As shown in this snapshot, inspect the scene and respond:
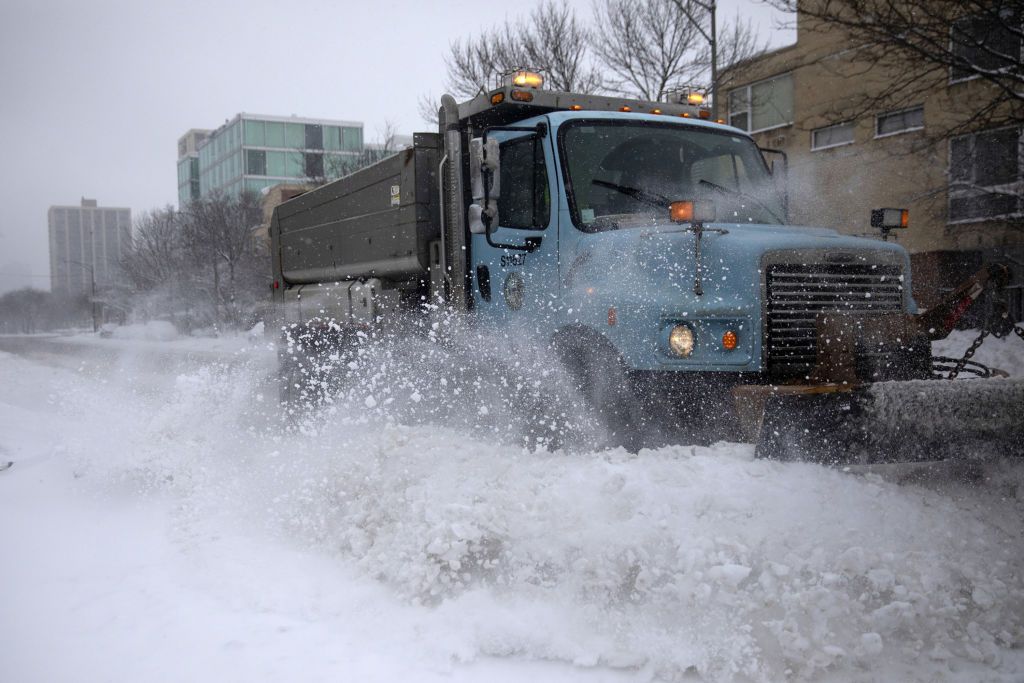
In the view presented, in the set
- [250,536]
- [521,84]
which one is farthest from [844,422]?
[521,84]

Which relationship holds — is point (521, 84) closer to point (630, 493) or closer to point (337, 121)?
point (630, 493)

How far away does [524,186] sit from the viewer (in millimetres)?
6094

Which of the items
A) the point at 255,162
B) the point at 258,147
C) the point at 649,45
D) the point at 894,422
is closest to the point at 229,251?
the point at 649,45

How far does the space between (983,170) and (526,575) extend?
59.9ft

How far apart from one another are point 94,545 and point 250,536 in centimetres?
88

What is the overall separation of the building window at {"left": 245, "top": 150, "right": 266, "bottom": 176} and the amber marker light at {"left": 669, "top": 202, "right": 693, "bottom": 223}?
2688 inches

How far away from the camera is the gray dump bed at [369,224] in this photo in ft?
22.4

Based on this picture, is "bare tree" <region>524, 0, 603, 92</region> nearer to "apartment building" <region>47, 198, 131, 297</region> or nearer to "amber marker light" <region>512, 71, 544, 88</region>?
"amber marker light" <region>512, 71, 544, 88</region>

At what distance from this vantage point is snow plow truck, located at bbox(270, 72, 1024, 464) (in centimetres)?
417

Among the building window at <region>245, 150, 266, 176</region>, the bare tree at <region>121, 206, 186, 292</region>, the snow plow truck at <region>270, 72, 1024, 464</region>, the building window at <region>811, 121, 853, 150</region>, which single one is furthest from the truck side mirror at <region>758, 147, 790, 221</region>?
the building window at <region>245, 150, 266, 176</region>

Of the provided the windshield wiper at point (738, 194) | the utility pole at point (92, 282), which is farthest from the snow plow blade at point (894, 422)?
the utility pole at point (92, 282)

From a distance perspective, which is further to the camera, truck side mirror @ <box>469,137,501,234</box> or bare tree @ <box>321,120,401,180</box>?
bare tree @ <box>321,120,401,180</box>

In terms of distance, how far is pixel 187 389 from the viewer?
7.55 meters

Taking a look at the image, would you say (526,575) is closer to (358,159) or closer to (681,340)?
(681,340)
